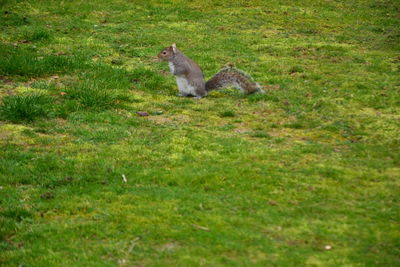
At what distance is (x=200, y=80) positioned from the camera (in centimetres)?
1077

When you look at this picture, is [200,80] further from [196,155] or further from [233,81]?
[196,155]

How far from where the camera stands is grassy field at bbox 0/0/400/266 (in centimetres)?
536

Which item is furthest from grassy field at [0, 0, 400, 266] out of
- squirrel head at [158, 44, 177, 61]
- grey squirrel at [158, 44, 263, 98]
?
squirrel head at [158, 44, 177, 61]

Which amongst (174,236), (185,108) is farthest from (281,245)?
(185,108)

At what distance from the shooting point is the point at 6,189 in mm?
6641

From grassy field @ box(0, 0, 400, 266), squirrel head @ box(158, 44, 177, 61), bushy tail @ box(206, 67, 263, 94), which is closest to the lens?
grassy field @ box(0, 0, 400, 266)

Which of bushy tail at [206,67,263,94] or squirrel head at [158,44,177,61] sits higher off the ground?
squirrel head at [158,44,177,61]

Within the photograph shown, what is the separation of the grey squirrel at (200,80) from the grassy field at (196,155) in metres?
0.22

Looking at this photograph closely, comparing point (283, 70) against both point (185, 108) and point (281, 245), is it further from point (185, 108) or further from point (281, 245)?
point (281, 245)

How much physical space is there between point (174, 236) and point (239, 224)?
26.9 inches

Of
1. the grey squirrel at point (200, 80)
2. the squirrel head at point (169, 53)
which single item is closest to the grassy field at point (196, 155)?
the grey squirrel at point (200, 80)

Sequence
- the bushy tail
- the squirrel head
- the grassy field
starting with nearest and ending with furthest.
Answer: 1. the grassy field
2. the bushy tail
3. the squirrel head

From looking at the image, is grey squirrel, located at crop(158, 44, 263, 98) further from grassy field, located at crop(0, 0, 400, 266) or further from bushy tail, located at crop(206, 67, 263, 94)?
grassy field, located at crop(0, 0, 400, 266)

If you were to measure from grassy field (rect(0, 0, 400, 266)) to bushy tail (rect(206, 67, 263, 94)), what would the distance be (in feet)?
0.74
